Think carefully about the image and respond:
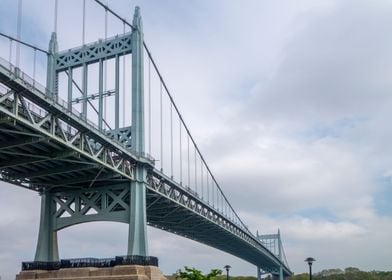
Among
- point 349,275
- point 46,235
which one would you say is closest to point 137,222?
point 46,235

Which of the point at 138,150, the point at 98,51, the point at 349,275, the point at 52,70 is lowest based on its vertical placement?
the point at 349,275

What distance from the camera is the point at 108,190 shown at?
46531mm

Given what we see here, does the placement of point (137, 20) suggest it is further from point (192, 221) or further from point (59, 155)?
point (192, 221)

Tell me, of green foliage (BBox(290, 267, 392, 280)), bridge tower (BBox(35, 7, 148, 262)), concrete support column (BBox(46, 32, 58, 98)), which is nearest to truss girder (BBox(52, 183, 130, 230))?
bridge tower (BBox(35, 7, 148, 262))

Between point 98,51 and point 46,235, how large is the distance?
51.0 feet

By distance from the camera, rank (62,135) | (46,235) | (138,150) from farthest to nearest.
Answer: (46,235)
(138,150)
(62,135)

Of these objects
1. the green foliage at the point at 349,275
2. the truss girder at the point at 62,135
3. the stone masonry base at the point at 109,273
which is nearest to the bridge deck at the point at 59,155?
the truss girder at the point at 62,135

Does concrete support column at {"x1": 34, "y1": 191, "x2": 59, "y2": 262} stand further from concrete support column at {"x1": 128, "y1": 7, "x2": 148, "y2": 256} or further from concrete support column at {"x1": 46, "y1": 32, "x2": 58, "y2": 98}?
concrete support column at {"x1": 46, "y1": 32, "x2": 58, "y2": 98}

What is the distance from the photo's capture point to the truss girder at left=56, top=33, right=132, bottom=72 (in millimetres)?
49094

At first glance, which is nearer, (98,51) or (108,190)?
(108,190)

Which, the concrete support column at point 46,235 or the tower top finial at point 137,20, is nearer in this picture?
the concrete support column at point 46,235

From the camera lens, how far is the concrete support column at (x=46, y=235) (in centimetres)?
4603

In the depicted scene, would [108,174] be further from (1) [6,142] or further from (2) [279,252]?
(2) [279,252]

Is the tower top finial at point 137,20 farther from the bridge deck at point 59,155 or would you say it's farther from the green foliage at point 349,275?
the green foliage at point 349,275
